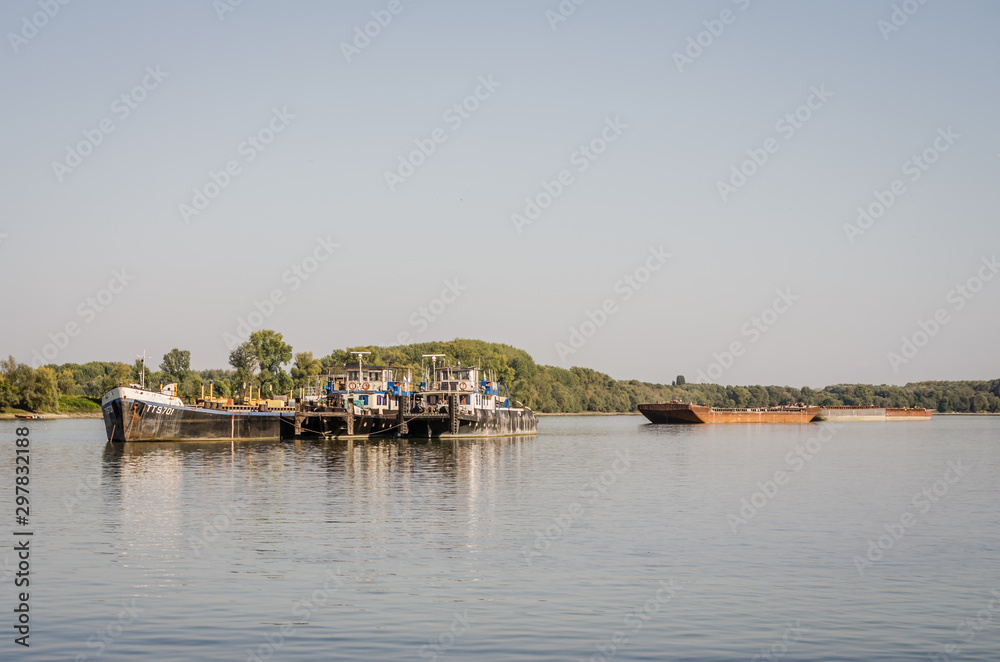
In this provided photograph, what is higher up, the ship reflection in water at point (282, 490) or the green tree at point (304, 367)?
the green tree at point (304, 367)

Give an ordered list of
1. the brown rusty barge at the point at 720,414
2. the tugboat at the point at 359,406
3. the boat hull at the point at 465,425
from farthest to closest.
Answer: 1. the brown rusty barge at the point at 720,414
2. the boat hull at the point at 465,425
3. the tugboat at the point at 359,406

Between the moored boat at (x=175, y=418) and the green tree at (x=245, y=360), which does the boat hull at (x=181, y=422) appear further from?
the green tree at (x=245, y=360)

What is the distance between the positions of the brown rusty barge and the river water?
386 feet

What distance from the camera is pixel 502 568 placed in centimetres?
2495

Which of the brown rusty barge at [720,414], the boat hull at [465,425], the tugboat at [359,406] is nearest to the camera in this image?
the tugboat at [359,406]

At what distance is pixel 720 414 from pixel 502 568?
150m

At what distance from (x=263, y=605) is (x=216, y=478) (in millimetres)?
30553

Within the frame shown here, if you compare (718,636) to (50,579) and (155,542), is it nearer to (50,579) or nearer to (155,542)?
(50,579)

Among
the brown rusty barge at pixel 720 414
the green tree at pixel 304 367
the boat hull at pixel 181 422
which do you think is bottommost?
the brown rusty barge at pixel 720 414

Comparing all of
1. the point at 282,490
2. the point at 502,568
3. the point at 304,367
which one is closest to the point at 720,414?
the point at 304,367

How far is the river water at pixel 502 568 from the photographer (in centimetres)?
1800

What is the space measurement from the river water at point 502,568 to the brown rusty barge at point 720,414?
117636mm

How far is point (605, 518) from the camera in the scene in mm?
34469

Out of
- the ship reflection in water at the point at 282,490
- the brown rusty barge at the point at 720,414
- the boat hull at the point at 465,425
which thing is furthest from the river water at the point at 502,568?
the brown rusty barge at the point at 720,414
